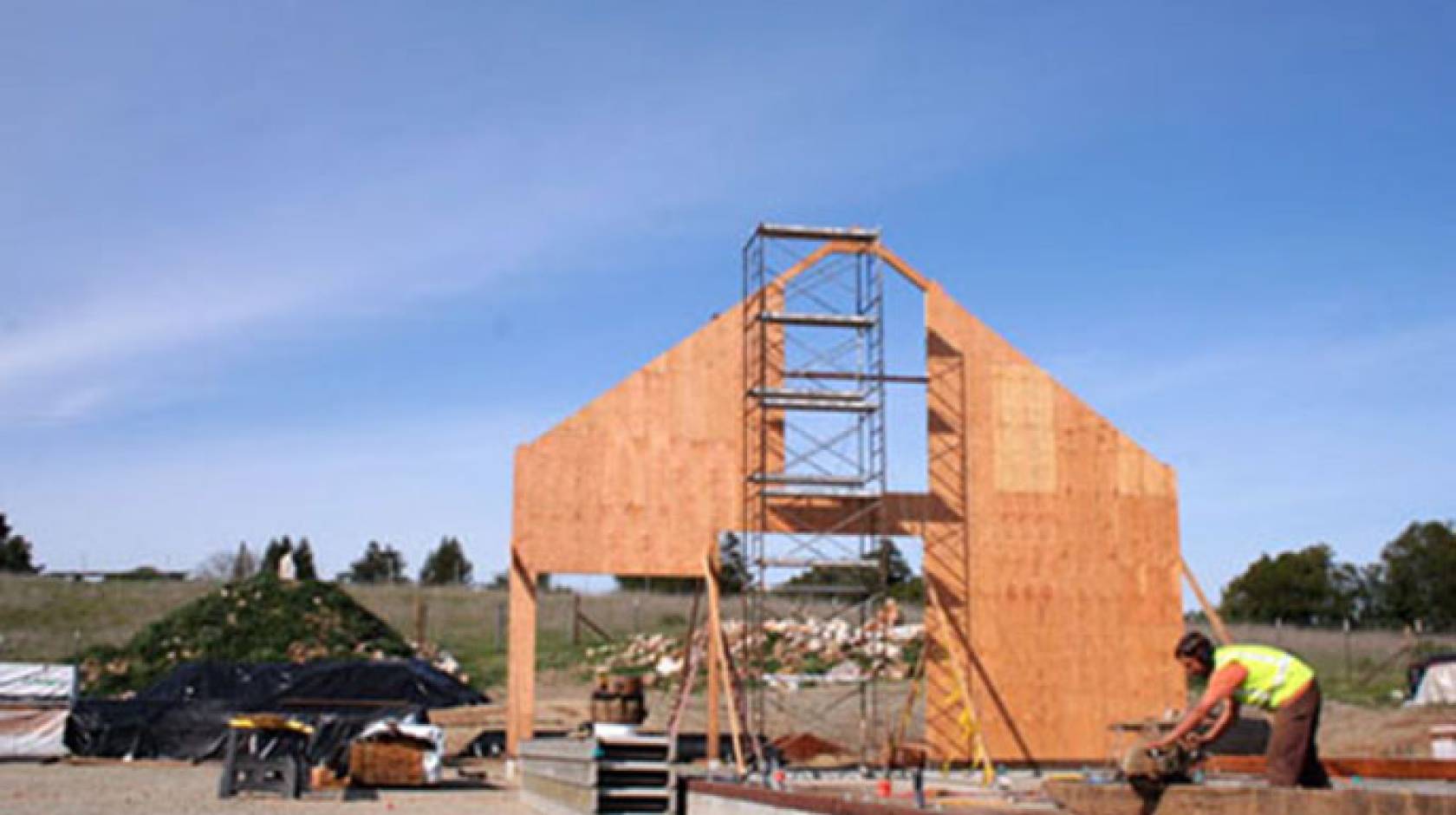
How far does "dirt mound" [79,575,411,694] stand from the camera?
113ft

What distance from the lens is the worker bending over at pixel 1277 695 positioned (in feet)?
22.4

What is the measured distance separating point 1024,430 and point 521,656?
8752 mm

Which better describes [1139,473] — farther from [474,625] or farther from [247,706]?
[474,625]

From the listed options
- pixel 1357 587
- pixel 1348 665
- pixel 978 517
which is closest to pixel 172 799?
pixel 978 517

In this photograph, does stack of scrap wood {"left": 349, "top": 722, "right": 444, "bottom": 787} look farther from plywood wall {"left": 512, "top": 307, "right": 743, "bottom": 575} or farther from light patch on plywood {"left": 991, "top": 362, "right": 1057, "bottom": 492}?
light patch on plywood {"left": 991, "top": 362, "right": 1057, "bottom": 492}

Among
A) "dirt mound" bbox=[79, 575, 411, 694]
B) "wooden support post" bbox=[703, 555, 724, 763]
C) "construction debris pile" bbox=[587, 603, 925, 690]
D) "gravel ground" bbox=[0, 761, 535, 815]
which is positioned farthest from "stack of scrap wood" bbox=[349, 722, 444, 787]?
"dirt mound" bbox=[79, 575, 411, 694]

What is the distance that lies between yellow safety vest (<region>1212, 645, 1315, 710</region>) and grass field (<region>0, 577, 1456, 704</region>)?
2945 centimetres

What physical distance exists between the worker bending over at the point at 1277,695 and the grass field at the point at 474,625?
29.4 metres

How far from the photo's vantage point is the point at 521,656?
21172 millimetres

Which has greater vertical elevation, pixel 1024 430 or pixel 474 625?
pixel 1024 430

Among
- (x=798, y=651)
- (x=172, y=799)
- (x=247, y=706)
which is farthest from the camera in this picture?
(x=798, y=651)

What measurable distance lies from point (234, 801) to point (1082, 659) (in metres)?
12.7

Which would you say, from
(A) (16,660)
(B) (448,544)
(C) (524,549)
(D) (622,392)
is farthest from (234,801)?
(B) (448,544)

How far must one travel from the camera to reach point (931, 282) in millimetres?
23172
